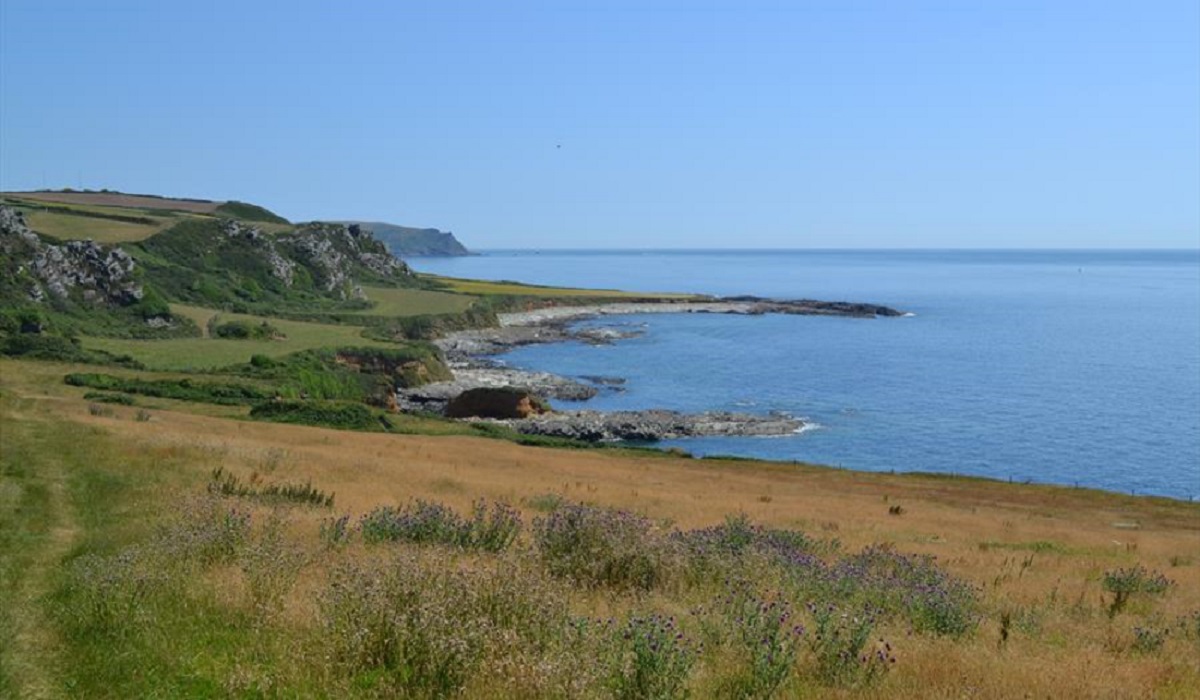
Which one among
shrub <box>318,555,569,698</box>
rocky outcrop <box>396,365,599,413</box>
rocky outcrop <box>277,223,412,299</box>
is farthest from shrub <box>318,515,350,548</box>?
rocky outcrop <box>277,223,412,299</box>

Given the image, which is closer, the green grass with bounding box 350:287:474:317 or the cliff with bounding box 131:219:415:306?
the cliff with bounding box 131:219:415:306

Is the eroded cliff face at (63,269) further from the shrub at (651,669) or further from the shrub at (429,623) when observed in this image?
the shrub at (651,669)

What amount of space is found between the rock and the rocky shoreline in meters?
0.25

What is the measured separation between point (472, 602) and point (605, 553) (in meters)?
4.12

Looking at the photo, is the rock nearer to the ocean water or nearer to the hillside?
the ocean water

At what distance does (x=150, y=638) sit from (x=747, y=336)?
129 meters

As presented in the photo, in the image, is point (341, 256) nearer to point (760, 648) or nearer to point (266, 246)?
point (266, 246)

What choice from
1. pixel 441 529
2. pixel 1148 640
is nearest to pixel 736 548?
pixel 441 529

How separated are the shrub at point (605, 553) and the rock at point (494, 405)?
59.5 metres

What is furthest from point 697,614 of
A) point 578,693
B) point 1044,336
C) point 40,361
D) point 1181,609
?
point 1044,336

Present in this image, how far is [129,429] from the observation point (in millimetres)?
29297

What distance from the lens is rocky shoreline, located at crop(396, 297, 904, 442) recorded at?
2741 inches

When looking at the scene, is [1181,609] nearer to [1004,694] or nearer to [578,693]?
[1004,694]

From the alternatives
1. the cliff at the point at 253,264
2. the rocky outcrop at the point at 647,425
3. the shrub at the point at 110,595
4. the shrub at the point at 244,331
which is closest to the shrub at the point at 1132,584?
the shrub at the point at 110,595
